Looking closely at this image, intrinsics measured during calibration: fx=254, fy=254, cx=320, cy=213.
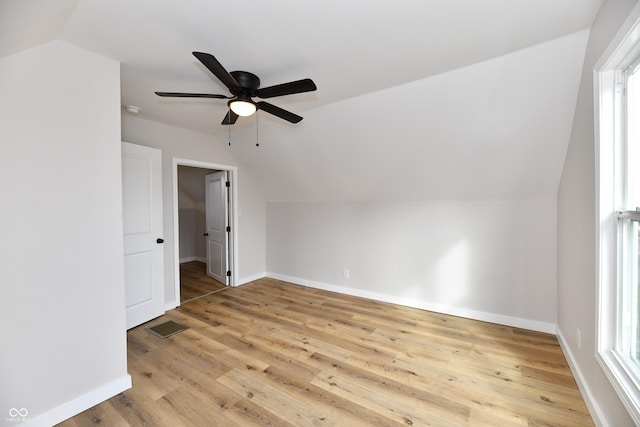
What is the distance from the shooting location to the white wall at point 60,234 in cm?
150

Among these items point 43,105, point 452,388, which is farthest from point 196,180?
point 452,388

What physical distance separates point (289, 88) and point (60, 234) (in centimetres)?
181

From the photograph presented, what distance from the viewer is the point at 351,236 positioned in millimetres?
3973

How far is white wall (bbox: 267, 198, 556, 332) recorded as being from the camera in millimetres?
2768

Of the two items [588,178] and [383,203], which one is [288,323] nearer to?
[383,203]

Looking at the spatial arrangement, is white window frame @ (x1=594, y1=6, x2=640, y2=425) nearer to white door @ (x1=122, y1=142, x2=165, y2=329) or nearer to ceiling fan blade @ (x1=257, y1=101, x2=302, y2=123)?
ceiling fan blade @ (x1=257, y1=101, x2=302, y2=123)

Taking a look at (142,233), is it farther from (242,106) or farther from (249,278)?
(242,106)

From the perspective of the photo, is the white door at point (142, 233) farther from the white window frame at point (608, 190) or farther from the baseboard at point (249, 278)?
the white window frame at point (608, 190)

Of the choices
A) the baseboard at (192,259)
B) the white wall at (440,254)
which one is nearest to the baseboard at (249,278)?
the white wall at (440,254)

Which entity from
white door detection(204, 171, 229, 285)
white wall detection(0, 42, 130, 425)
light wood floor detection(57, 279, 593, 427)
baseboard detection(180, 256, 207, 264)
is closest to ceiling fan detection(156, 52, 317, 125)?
white wall detection(0, 42, 130, 425)

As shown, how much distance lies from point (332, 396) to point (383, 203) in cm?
249

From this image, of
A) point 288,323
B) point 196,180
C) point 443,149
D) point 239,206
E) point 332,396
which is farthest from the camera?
point 196,180

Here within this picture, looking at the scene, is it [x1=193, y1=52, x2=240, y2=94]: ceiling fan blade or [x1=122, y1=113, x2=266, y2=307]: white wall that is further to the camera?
[x1=122, y1=113, x2=266, y2=307]: white wall

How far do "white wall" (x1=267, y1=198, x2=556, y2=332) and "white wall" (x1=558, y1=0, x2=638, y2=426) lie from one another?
393 mm
